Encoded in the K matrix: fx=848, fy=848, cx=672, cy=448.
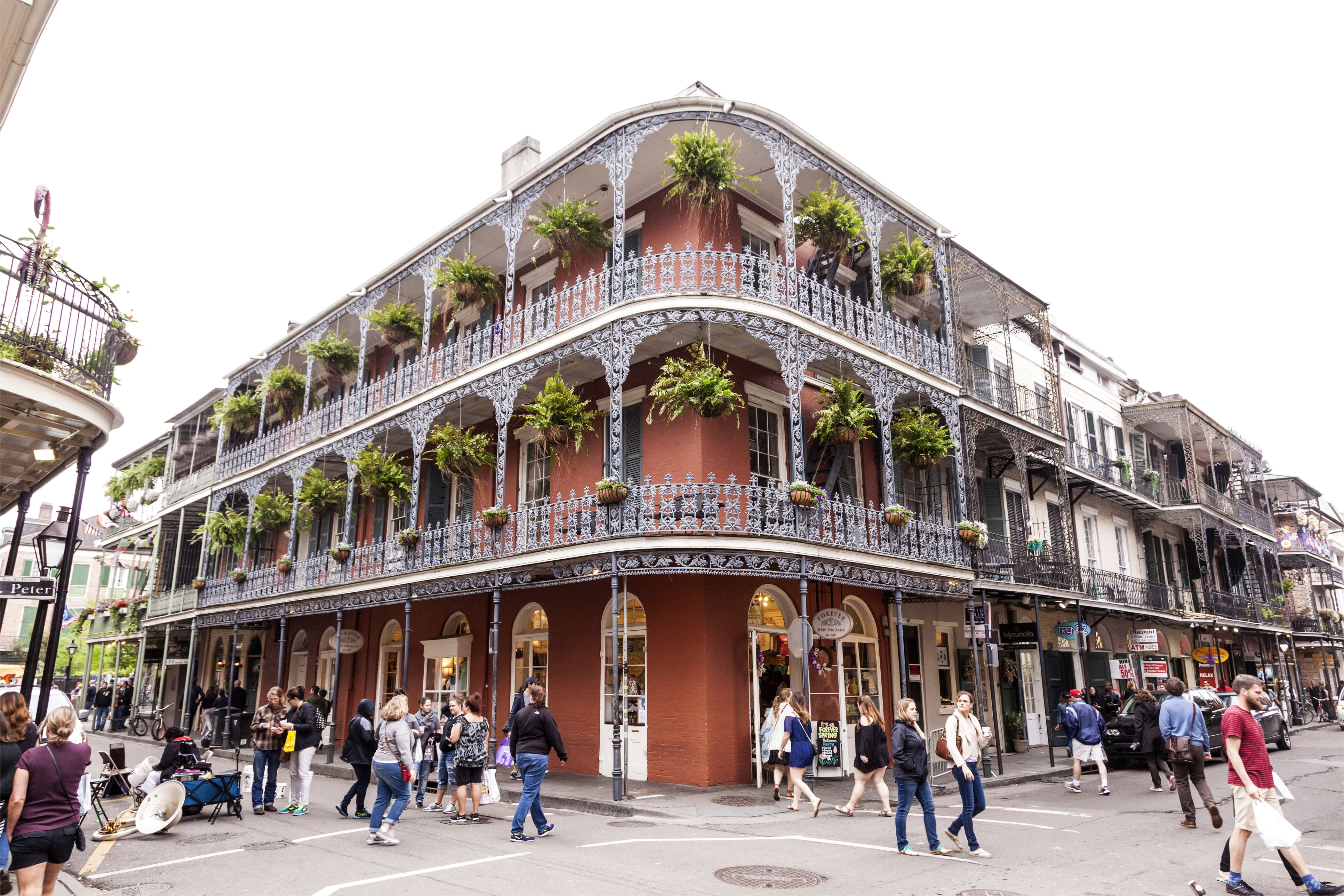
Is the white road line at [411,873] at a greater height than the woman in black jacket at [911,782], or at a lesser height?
lesser

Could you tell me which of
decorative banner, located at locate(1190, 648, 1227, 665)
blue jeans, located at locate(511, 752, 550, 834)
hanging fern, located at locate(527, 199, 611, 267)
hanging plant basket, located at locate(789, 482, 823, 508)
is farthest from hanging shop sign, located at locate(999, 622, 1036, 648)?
blue jeans, located at locate(511, 752, 550, 834)

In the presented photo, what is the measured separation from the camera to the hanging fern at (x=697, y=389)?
12641 mm

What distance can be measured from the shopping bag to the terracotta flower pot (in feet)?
13.0

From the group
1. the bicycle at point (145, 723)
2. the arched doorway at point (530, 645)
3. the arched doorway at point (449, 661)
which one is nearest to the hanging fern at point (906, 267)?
the arched doorway at point (530, 645)

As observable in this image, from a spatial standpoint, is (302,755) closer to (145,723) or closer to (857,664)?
(857,664)

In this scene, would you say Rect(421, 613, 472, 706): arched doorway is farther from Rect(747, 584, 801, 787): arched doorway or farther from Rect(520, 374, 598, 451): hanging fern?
Rect(747, 584, 801, 787): arched doorway

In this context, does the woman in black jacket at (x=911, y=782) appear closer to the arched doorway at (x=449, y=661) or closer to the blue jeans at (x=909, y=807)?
the blue jeans at (x=909, y=807)

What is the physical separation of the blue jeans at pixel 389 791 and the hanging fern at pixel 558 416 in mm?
6043

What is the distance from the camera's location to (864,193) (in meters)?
15.7

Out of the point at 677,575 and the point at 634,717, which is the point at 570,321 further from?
the point at 634,717

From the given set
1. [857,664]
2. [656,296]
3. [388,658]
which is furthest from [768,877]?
[388,658]

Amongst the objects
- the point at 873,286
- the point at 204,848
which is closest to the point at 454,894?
the point at 204,848

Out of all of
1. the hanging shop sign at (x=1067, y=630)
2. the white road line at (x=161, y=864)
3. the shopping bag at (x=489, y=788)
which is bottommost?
the white road line at (x=161, y=864)

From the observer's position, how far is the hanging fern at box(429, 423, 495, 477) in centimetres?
A: 1545
